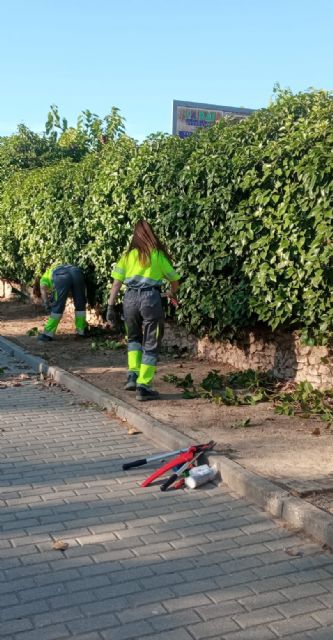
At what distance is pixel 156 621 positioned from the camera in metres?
3.22

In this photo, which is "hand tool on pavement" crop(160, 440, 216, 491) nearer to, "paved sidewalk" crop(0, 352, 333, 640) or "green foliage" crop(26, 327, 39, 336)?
"paved sidewalk" crop(0, 352, 333, 640)

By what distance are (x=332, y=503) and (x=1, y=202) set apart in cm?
1470

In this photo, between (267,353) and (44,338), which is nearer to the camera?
(267,353)

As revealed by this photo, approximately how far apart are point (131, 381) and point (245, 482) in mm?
3210

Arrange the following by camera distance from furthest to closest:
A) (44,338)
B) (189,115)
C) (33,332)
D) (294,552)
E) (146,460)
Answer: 1. (189,115)
2. (33,332)
3. (44,338)
4. (146,460)
5. (294,552)

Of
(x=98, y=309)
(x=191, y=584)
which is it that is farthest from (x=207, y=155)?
(x=191, y=584)

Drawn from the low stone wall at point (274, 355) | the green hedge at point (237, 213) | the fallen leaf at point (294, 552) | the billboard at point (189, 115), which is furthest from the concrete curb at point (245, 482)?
the billboard at point (189, 115)

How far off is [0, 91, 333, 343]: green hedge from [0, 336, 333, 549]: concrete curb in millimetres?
1748

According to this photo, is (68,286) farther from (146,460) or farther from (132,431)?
(146,460)

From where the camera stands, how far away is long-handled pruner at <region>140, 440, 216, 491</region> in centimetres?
512

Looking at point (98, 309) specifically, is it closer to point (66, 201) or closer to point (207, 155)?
point (66, 201)

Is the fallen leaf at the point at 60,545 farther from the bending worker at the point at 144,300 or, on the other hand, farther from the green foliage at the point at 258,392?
the bending worker at the point at 144,300

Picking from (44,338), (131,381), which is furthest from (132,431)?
(44,338)

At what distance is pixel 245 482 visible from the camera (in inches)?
192
